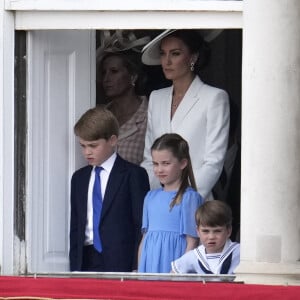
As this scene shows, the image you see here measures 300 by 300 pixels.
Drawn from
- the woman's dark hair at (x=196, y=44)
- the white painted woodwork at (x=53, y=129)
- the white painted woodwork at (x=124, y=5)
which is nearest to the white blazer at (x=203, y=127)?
the woman's dark hair at (x=196, y=44)

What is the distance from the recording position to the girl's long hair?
47.0 ft

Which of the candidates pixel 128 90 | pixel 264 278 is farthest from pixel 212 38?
pixel 264 278

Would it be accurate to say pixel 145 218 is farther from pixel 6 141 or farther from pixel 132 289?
pixel 6 141

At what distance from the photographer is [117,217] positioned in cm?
1443

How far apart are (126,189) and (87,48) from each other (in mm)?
904

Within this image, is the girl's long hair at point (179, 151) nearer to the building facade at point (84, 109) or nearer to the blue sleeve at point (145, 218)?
the blue sleeve at point (145, 218)

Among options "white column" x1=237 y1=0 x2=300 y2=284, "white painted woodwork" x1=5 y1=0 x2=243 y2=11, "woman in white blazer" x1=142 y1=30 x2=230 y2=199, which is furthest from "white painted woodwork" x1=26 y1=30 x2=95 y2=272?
"white column" x1=237 y1=0 x2=300 y2=284

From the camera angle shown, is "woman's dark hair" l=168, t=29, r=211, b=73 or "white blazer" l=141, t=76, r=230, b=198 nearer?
"white blazer" l=141, t=76, r=230, b=198

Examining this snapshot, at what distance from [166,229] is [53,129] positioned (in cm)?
94

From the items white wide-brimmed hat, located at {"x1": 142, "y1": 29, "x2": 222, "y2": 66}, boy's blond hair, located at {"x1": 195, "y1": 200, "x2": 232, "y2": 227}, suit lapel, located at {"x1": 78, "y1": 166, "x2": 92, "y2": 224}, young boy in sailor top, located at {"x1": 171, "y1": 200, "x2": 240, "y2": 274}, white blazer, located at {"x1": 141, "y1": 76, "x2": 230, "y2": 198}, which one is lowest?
young boy in sailor top, located at {"x1": 171, "y1": 200, "x2": 240, "y2": 274}

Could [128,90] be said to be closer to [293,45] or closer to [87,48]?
[87,48]

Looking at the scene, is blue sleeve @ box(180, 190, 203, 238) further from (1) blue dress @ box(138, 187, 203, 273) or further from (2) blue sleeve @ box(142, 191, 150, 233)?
(2) blue sleeve @ box(142, 191, 150, 233)

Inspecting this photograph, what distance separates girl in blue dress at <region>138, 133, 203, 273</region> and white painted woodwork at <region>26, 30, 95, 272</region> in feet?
1.94

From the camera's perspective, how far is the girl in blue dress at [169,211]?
14242 mm
